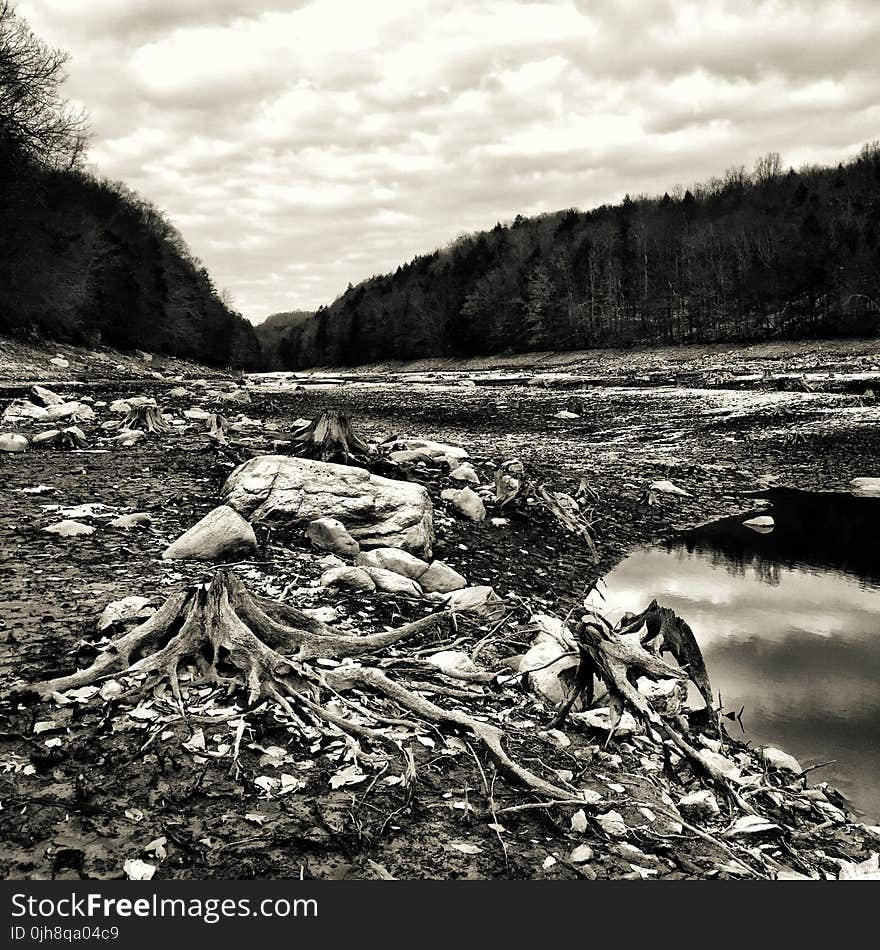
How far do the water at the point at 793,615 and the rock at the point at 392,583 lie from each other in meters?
2.37

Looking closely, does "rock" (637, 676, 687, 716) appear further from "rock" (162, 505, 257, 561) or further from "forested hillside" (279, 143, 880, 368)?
"forested hillside" (279, 143, 880, 368)

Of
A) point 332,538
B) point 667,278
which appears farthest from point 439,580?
point 667,278

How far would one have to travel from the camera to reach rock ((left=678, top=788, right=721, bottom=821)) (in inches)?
135

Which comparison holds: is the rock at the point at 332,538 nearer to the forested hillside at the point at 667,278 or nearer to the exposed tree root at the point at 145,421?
the exposed tree root at the point at 145,421

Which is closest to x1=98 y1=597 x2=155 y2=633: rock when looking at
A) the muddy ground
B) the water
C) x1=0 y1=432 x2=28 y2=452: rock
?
the muddy ground

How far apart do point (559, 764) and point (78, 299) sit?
39.9m

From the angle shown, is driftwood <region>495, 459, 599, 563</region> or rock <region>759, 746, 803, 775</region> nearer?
rock <region>759, 746, 803, 775</region>

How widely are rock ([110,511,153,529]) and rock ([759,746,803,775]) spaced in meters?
6.05

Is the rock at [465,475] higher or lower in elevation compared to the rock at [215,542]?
higher

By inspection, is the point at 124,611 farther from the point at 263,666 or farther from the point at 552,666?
the point at 552,666

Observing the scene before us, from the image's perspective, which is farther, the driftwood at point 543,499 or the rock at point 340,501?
the driftwood at point 543,499

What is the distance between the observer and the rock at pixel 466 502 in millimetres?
9148

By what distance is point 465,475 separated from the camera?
10.8 meters

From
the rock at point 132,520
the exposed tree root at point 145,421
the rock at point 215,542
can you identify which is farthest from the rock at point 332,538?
the exposed tree root at point 145,421
